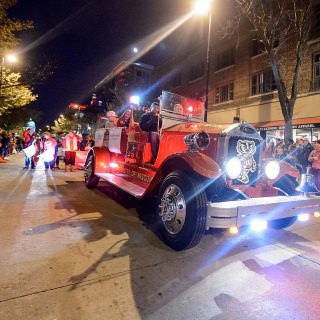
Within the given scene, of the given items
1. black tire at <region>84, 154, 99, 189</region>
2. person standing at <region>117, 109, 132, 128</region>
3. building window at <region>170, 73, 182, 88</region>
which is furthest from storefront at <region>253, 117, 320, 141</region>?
building window at <region>170, 73, 182, 88</region>

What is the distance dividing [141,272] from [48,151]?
1033cm

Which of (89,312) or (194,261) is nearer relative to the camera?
(89,312)

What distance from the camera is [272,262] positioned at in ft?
11.9

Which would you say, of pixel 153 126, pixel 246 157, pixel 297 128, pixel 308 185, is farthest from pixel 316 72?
pixel 308 185

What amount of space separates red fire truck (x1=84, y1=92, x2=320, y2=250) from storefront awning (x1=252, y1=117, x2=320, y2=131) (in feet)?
40.8

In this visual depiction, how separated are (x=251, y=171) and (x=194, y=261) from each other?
1873 mm

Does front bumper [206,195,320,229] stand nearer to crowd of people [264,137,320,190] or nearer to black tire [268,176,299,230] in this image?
black tire [268,176,299,230]

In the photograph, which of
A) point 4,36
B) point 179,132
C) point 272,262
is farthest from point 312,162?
point 4,36

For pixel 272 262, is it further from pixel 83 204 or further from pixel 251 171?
pixel 83 204

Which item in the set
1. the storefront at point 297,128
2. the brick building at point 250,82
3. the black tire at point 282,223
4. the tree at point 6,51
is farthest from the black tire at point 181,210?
the tree at point 6,51

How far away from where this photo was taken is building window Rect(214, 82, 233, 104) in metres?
23.0

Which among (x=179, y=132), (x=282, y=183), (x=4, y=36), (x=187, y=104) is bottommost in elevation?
(x=282, y=183)

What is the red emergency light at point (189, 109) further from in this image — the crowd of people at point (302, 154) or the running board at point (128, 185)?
the crowd of people at point (302, 154)

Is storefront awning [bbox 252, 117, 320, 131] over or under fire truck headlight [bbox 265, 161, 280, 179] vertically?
over
